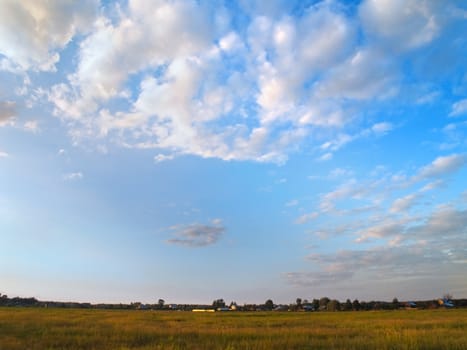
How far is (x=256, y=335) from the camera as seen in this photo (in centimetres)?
1903

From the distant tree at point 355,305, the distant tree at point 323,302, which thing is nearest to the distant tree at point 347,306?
the distant tree at point 355,305

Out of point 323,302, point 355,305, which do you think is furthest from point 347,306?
point 323,302

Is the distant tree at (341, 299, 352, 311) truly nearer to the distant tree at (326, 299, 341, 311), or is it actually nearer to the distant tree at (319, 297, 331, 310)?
the distant tree at (326, 299, 341, 311)

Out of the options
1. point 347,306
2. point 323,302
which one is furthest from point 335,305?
point 323,302

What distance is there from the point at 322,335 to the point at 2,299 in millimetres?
152043

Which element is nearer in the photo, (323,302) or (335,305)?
(335,305)

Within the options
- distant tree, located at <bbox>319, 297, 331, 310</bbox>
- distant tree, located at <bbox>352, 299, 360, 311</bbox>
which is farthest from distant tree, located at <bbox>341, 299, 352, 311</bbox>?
distant tree, located at <bbox>319, 297, 331, 310</bbox>

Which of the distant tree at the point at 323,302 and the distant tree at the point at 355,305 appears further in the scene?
the distant tree at the point at 323,302

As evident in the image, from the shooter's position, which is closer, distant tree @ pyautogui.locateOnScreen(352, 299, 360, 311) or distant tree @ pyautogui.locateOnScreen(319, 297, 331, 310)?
distant tree @ pyautogui.locateOnScreen(352, 299, 360, 311)

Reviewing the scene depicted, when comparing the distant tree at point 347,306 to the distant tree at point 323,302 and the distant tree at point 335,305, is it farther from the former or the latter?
the distant tree at point 323,302

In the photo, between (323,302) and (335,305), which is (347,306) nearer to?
(335,305)

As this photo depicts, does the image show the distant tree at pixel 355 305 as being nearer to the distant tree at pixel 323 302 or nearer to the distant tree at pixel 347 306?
the distant tree at pixel 347 306

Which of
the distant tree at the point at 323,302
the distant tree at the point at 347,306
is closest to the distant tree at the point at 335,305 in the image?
the distant tree at the point at 347,306

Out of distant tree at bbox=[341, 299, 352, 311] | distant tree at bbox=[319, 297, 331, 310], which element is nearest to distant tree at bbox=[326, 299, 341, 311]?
distant tree at bbox=[341, 299, 352, 311]
